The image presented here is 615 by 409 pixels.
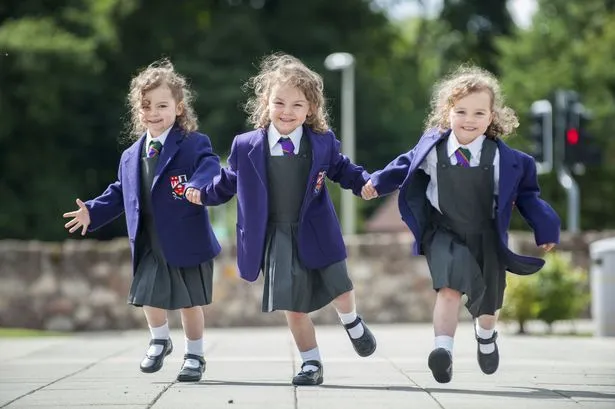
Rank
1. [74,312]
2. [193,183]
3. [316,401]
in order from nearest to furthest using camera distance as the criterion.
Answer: [316,401]
[193,183]
[74,312]

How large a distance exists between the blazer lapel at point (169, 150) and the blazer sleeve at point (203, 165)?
4.7 inches

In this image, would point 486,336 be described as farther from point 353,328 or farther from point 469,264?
point 353,328

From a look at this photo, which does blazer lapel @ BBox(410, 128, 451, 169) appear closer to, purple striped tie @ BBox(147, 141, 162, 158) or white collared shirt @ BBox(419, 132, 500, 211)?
white collared shirt @ BBox(419, 132, 500, 211)

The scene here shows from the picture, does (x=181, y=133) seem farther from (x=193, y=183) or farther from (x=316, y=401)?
(x=316, y=401)

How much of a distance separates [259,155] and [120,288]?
980 cm

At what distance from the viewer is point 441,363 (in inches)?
285

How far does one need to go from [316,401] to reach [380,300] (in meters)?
10.6

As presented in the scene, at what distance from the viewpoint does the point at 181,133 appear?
8.23m

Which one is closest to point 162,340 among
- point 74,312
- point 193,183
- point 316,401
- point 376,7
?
point 193,183

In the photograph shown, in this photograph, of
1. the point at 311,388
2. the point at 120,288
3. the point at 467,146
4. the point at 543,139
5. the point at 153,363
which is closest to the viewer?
the point at 311,388

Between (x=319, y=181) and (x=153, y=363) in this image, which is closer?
(x=319, y=181)

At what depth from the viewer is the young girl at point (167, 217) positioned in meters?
8.05

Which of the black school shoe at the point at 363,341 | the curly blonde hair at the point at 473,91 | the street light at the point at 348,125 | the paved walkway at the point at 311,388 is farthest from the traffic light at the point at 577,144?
the black school shoe at the point at 363,341

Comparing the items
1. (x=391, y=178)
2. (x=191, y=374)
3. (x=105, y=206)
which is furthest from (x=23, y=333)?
(x=391, y=178)
